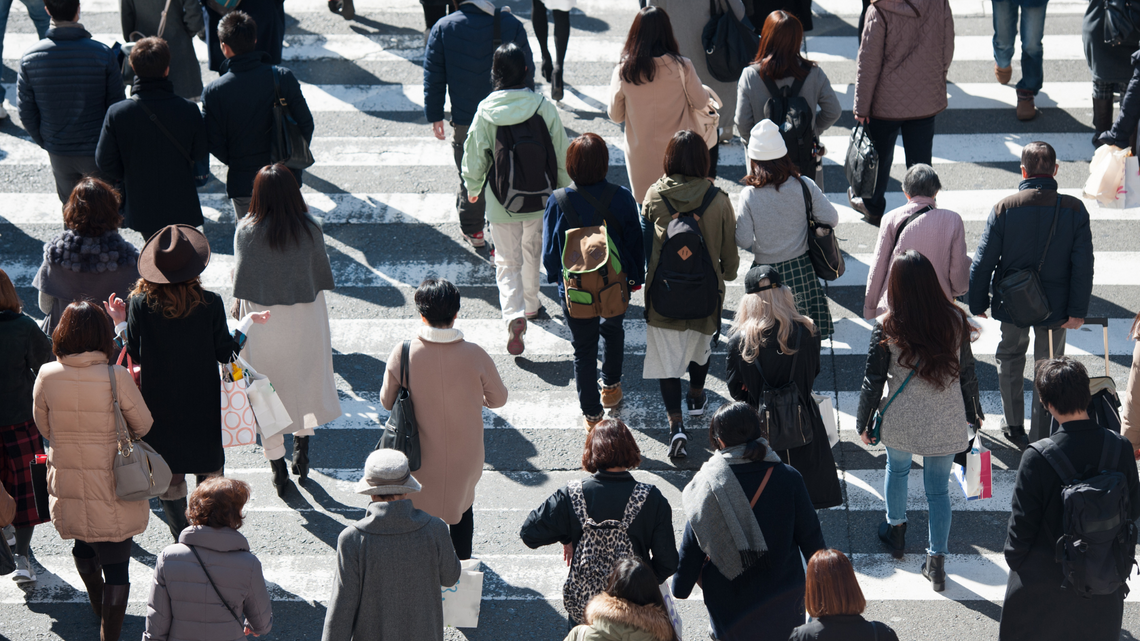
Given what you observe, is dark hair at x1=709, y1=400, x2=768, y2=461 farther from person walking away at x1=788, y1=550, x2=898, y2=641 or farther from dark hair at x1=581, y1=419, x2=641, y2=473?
person walking away at x1=788, y1=550, x2=898, y2=641

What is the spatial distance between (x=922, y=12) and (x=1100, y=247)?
7.58 ft

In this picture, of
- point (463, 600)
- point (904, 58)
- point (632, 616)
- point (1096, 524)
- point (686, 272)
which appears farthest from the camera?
point (904, 58)

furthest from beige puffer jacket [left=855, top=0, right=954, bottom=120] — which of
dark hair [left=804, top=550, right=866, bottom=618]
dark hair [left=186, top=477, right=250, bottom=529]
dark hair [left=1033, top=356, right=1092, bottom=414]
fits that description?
dark hair [left=186, top=477, right=250, bottom=529]

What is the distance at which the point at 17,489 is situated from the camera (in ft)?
20.9

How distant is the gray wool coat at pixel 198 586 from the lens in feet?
16.3

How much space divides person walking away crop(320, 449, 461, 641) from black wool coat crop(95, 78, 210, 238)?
4110mm

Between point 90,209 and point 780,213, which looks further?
point 780,213

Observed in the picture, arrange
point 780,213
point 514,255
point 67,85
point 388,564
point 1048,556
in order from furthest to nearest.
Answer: point 67,85, point 514,255, point 780,213, point 1048,556, point 388,564

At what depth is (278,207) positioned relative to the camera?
22.2 feet

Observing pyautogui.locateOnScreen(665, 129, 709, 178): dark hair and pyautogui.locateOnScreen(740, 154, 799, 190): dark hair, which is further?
pyautogui.locateOnScreen(740, 154, 799, 190): dark hair

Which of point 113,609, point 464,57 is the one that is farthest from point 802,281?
point 113,609

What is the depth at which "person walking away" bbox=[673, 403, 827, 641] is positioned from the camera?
16.5ft

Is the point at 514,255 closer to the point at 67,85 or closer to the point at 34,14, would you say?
the point at 67,85

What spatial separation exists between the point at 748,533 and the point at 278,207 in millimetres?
3269
